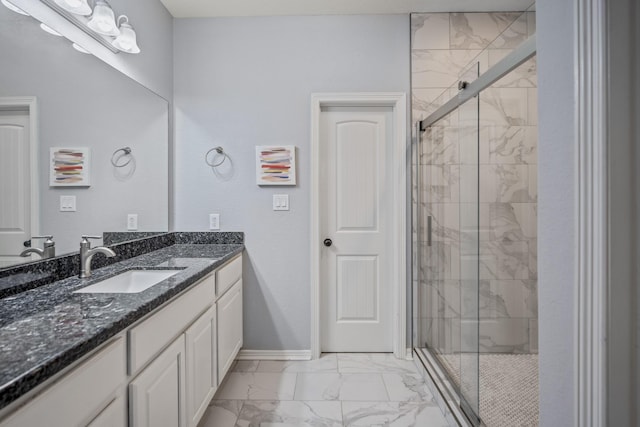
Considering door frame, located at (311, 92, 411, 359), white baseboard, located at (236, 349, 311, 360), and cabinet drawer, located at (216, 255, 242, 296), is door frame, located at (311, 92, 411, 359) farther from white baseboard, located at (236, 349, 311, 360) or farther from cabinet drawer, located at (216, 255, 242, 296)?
cabinet drawer, located at (216, 255, 242, 296)

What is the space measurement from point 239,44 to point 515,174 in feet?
7.21

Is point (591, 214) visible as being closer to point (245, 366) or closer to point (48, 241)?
point (48, 241)

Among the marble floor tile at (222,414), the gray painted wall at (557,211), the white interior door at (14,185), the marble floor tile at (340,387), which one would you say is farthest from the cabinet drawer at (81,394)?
the marble floor tile at (340,387)

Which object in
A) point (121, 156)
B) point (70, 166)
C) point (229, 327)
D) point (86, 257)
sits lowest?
point (229, 327)

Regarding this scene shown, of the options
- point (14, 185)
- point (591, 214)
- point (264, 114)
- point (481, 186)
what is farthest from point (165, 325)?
point (264, 114)

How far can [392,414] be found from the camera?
1.90 metres

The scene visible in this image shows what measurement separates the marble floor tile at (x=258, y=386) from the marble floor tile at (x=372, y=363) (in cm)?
42

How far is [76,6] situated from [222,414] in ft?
7.38

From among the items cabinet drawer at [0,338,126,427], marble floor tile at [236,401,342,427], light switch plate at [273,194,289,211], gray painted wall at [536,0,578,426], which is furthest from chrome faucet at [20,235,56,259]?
gray painted wall at [536,0,578,426]

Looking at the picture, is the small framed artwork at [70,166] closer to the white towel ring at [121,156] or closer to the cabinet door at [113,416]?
the white towel ring at [121,156]

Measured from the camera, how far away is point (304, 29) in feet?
8.39

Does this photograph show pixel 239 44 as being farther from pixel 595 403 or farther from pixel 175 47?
pixel 595 403

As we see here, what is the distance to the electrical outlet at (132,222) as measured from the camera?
2074 millimetres

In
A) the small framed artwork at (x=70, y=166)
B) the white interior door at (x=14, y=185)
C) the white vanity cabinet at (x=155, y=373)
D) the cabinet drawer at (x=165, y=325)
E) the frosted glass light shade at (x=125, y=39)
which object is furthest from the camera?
the frosted glass light shade at (x=125, y=39)
